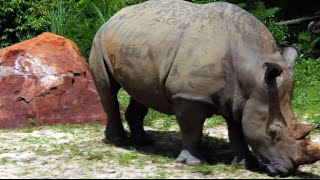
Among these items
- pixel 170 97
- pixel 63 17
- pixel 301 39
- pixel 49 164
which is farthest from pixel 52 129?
pixel 301 39

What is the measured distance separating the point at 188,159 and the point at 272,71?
4.10ft

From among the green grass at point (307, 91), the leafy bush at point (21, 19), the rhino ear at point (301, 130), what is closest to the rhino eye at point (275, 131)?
the rhino ear at point (301, 130)

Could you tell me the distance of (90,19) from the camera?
13.9 m

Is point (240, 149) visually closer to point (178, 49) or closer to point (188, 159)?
point (188, 159)

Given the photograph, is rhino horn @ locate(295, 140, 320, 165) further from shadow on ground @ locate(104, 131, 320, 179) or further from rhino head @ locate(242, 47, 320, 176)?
shadow on ground @ locate(104, 131, 320, 179)

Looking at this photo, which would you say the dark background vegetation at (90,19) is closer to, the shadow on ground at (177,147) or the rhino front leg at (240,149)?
the shadow on ground at (177,147)

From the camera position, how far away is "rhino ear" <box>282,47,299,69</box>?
242 inches

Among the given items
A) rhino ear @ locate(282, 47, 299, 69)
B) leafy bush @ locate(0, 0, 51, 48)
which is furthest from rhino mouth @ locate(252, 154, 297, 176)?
leafy bush @ locate(0, 0, 51, 48)

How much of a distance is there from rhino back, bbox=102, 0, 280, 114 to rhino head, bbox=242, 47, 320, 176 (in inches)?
13.0

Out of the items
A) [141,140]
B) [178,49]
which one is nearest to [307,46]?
[141,140]

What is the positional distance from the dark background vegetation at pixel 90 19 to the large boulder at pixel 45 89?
3.38 metres

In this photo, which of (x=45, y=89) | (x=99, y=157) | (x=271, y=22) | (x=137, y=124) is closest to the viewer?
Answer: (x=99, y=157)

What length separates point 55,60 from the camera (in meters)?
9.39

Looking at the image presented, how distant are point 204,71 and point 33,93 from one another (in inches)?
142
